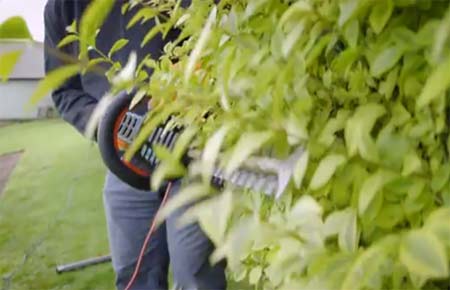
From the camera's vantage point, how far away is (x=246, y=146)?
0.45m

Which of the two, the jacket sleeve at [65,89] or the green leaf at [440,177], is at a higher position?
the green leaf at [440,177]

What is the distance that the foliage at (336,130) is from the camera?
1.35ft

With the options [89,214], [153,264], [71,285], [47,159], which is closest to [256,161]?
[153,264]

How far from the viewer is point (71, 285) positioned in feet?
9.23

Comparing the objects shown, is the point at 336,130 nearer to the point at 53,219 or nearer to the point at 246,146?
the point at 246,146

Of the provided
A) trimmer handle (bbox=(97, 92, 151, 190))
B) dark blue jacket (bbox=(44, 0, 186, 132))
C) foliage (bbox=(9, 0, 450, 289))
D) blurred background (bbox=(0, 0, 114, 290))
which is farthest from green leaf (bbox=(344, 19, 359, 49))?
blurred background (bbox=(0, 0, 114, 290))

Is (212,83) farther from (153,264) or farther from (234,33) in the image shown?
(153,264)

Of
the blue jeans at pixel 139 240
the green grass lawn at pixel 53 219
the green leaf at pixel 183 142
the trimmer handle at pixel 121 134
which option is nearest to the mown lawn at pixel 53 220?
the green grass lawn at pixel 53 219

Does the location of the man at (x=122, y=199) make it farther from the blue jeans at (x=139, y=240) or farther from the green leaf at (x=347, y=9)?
the green leaf at (x=347, y=9)

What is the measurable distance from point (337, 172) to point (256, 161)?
0.22 feet

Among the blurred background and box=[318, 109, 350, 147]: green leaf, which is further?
the blurred background

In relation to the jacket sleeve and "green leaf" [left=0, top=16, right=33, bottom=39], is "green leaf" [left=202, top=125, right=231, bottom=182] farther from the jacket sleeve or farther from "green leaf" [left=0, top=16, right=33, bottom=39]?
the jacket sleeve

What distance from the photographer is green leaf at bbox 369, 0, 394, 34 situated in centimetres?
42

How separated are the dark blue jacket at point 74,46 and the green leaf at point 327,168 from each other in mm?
959
